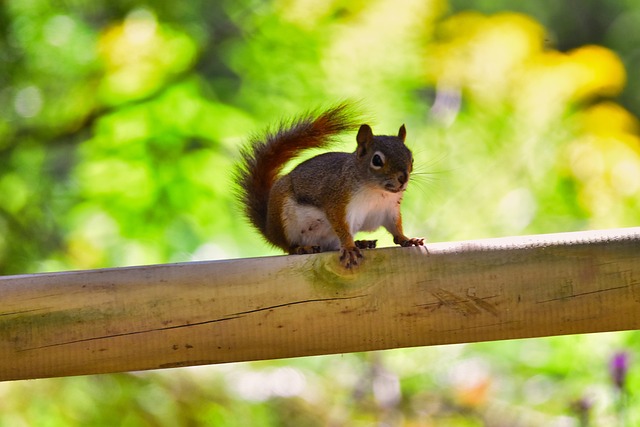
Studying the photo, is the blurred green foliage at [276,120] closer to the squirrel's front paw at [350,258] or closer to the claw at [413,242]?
the claw at [413,242]

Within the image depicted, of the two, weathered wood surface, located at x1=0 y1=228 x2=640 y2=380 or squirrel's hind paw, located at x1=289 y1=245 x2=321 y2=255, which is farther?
squirrel's hind paw, located at x1=289 y1=245 x2=321 y2=255

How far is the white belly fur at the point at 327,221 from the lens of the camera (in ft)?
4.79

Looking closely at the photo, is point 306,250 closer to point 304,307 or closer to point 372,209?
point 372,209

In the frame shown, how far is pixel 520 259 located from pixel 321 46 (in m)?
1.29

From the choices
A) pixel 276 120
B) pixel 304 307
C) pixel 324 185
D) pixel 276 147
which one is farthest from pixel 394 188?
pixel 276 120

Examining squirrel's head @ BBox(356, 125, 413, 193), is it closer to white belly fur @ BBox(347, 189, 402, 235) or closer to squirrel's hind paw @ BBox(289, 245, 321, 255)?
white belly fur @ BBox(347, 189, 402, 235)

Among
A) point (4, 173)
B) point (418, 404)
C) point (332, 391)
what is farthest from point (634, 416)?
point (4, 173)

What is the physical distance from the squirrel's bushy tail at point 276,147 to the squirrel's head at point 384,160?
4cm

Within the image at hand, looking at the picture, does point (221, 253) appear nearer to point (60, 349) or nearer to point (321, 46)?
point (321, 46)

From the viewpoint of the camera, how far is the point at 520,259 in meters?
1.06

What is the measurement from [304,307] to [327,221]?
0.47 m

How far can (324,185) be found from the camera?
4.97 ft

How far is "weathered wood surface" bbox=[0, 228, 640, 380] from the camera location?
104cm

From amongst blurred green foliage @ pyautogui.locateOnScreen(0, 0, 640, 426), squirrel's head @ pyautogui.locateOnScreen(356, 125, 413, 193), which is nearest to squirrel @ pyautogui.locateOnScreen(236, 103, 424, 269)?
squirrel's head @ pyautogui.locateOnScreen(356, 125, 413, 193)
